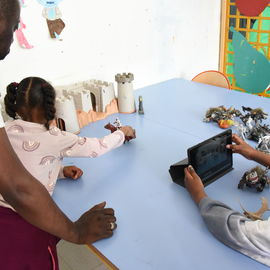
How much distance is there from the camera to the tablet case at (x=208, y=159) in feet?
3.00

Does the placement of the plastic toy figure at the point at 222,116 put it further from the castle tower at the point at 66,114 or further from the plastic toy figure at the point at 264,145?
the castle tower at the point at 66,114

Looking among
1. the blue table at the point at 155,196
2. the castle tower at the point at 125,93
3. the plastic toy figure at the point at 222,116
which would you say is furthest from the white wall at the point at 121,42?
the plastic toy figure at the point at 222,116

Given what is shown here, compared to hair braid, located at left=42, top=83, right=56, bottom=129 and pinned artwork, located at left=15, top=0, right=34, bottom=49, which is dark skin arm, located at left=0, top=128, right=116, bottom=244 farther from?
→ pinned artwork, located at left=15, top=0, right=34, bottom=49

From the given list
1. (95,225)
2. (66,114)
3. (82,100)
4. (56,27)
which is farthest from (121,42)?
(95,225)

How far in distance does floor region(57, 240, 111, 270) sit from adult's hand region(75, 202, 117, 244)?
603 mm

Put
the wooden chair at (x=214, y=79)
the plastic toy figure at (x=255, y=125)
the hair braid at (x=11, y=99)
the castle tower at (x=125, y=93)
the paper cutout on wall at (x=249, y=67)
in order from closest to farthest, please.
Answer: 1. the hair braid at (x=11, y=99)
2. the plastic toy figure at (x=255, y=125)
3. the castle tower at (x=125, y=93)
4. the wooden chair at (x=214, y=79)
5. the paper cutout on wall at (x=249, y=67)

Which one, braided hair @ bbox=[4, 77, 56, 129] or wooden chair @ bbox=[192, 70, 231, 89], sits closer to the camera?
braided hair @ bbox=[4, 77, 56, 129]

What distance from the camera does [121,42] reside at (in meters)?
1.77

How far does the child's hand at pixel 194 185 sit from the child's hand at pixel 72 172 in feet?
1.10

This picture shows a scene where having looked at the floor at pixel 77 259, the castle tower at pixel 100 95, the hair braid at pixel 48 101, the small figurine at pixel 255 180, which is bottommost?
the floor at pixel 77 259

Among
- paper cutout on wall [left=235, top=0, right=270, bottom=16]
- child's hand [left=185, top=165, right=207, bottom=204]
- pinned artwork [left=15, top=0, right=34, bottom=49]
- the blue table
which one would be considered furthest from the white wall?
child's hand [left=185, top=165, right=207, bottom=204]

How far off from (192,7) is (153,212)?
164 cm

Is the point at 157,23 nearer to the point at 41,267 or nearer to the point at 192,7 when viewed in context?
the point at 192,7

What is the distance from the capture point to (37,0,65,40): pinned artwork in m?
1.41
